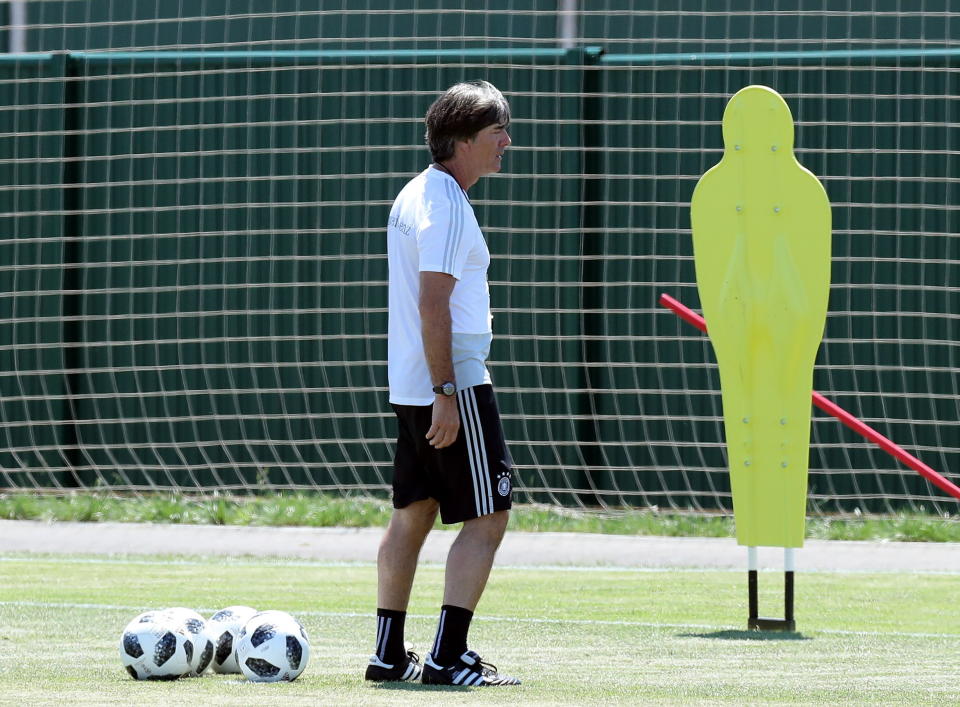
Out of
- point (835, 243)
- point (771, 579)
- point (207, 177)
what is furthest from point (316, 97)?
point (771, 579)

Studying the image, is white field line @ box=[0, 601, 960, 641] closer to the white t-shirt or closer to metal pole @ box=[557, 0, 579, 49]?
the white t-shirt

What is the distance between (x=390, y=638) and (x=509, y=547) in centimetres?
460

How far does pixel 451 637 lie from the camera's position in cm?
521

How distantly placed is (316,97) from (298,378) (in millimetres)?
1821

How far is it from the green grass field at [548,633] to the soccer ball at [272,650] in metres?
0.07

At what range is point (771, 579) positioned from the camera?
858 cm

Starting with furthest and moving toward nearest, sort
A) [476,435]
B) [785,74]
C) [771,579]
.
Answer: [785,74] → [771,579] → [476,435]

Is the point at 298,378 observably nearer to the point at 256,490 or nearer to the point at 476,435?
the point at 256,490

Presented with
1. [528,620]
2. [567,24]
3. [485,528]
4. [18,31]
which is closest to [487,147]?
[485,528]

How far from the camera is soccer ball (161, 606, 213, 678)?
17.4 feet

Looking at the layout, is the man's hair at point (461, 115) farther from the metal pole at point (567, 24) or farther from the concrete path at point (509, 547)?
the metal pole at point (567, 24)

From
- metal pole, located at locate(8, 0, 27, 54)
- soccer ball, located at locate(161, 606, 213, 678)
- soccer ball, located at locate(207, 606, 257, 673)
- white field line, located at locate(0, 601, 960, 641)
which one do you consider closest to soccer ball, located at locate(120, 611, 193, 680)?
soccer ball, located at locate(161, 606, 213, 678)

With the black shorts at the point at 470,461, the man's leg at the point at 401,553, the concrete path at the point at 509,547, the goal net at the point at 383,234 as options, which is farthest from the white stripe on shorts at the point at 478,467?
the goal net at the point at 383,234

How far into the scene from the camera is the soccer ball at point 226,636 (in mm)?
5414
